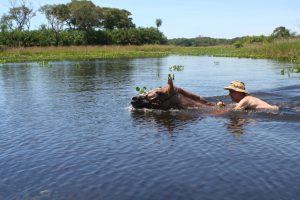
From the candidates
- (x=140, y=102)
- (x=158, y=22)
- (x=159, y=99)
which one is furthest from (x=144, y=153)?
(x=158, y=22)

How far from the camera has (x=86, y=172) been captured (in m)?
7.88

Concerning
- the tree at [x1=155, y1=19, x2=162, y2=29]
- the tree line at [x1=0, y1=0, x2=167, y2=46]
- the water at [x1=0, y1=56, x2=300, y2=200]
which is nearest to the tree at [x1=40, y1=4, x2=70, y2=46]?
the tree line at [x1=0, y1=0, x2=167, y2=46]

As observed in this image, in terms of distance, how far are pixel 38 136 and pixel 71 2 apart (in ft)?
274

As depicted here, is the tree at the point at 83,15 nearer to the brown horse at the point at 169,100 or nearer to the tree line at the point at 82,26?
the tree line at the point at 82,26

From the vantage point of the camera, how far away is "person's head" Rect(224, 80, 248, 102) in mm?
12383

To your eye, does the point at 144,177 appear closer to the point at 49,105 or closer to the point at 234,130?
the point at 234,130

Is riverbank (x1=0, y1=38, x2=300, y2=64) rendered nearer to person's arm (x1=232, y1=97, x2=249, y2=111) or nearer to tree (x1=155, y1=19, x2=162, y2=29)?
person's arm (x1=232, y1=97, x2=249, y2=111)

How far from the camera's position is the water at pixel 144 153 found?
699 cm

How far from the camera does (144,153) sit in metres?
8.97

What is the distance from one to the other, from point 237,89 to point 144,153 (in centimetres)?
453

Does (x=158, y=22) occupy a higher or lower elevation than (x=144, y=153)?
higher

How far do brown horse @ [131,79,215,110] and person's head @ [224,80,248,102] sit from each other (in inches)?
45.9

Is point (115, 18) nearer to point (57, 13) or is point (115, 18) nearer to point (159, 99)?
point (57, 13)

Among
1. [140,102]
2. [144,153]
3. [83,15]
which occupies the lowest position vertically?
[144,153]
